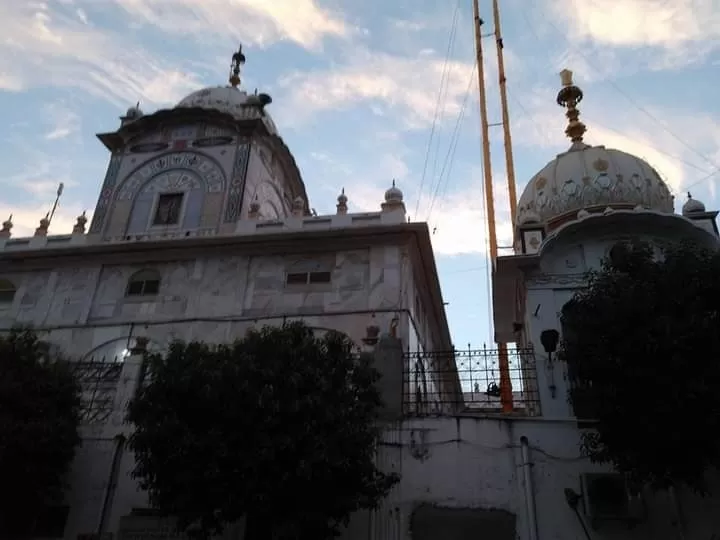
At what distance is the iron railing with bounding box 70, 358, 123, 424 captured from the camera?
12.2 meters

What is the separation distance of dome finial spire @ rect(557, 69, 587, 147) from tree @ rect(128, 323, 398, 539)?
541 inches

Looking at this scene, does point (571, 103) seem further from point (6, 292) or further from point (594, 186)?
point (6, 292)

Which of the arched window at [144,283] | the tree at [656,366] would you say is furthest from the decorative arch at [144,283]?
the tree at [656,366]

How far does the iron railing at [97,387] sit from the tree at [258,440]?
10.6 feet

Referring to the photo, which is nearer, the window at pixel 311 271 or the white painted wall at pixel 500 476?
the white painted wall at pixel 500 476

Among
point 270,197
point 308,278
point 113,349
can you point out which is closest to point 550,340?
point 308,278

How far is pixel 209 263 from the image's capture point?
1834 centimetres

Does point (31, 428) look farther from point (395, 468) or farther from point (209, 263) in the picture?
point (209, 263)

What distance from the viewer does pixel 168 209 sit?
20812 mm

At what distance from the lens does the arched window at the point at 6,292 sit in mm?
19156

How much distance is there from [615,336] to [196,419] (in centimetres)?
618

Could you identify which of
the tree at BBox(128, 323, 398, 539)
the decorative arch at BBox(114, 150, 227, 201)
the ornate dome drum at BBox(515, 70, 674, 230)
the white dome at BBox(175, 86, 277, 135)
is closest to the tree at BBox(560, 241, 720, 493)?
the tree at BBox(128, 323, 398, 539)

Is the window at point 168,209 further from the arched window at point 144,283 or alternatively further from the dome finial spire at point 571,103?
the dome finial spire at point 571,103

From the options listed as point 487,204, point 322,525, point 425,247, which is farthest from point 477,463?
point 487,204
